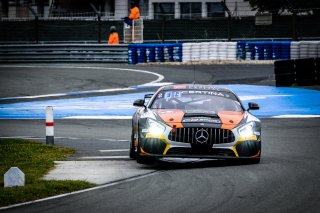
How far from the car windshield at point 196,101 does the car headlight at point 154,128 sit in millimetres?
951

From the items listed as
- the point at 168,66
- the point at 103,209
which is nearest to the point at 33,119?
the point at 103,209

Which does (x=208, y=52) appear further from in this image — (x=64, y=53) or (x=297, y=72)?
(x=297, y=72)

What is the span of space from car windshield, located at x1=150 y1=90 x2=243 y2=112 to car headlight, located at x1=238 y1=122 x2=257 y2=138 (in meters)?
0.83

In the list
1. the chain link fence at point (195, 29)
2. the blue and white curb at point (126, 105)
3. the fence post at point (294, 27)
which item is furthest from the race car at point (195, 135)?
the chain link fence at point (195, 29)

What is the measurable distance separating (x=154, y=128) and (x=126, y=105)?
42.6 ft

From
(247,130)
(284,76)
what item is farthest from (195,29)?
(247,130)

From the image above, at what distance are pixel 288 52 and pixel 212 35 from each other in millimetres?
7101

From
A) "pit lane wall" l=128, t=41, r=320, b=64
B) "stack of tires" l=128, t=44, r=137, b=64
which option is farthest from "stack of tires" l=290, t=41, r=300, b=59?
"stack of tires" l=128, t=44, r=137, b=64

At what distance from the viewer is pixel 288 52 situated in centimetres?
3878

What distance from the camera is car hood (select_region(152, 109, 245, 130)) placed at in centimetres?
1391

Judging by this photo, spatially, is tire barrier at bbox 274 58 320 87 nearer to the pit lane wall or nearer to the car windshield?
the pit lane wall

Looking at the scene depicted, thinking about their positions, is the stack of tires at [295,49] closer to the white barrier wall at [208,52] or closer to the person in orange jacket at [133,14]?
the white barrier wall at [208,52]

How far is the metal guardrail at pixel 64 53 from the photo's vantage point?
43.1 m

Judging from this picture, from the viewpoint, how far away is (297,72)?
31.9 meters
